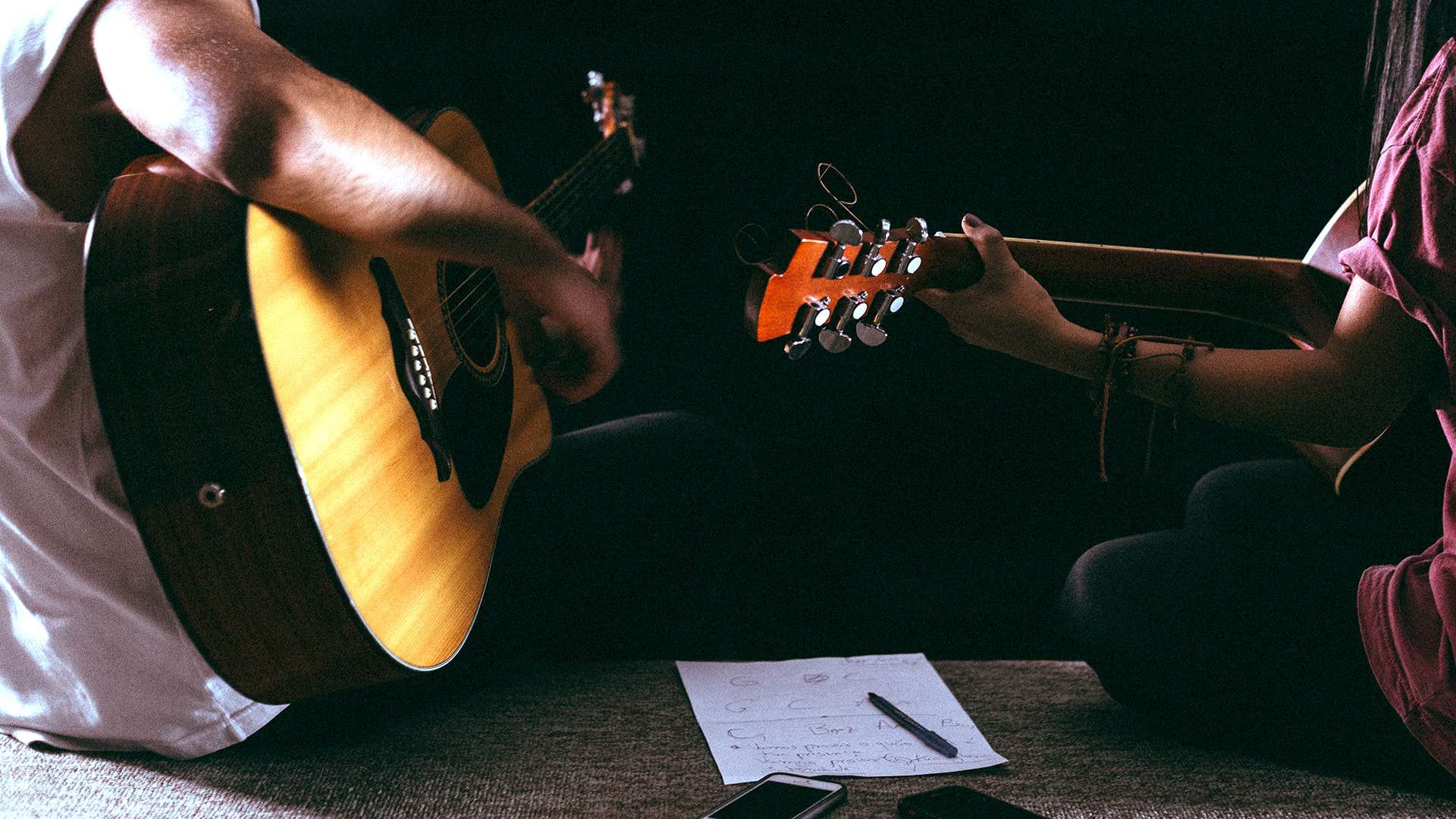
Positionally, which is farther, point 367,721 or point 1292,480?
point 1292,480

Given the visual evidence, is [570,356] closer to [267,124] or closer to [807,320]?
[807,320]

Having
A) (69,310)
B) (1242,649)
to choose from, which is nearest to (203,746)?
(69,310)

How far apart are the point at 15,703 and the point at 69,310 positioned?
38 centimetres

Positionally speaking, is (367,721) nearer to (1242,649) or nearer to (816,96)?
(1242,649)

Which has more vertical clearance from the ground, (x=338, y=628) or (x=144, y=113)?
(x=144, y=113)

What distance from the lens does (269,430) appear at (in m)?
0.67

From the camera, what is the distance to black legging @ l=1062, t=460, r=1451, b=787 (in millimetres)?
955

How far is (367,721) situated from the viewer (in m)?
1.04

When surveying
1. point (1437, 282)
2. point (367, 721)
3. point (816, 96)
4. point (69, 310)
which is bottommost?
point (367, 721)

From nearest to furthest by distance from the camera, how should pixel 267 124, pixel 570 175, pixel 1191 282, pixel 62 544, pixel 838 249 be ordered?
pixel 267 124 → pixel 62 544 → pixel 838 249 → pixel 1191 282 → pixel 570 175

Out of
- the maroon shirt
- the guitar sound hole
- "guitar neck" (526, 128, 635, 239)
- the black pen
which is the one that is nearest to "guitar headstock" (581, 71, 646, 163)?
"guitar neck" (526, 128, 635, 239)

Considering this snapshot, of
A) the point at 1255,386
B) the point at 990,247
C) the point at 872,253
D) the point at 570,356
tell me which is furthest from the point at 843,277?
the point at 1255,386

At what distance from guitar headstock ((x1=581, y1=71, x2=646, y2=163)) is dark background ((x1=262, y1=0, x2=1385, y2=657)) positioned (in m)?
0.06

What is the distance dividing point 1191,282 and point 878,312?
404mm
